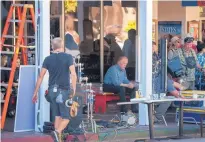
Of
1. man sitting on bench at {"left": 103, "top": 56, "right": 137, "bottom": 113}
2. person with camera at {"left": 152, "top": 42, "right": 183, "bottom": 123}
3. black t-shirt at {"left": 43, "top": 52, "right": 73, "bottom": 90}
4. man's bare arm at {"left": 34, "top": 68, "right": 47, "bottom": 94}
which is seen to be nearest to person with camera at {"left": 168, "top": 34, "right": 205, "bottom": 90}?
person with camera at {"left": 152, "top": 42, "right": 183, "bottom": 123}

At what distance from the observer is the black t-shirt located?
11.3 m

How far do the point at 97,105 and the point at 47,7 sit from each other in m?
3.89

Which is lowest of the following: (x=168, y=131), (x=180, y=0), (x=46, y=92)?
(x=168, y=131)

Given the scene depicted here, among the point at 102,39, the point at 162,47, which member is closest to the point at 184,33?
the point at 102,39

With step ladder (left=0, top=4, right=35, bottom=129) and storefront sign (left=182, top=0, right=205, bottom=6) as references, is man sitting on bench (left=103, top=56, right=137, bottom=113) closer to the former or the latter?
step ladder (left=0, top=4, right=35, bottom=129)

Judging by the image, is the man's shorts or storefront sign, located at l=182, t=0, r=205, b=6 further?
storefront sign, located at l=182, t=0, r=205, b=6

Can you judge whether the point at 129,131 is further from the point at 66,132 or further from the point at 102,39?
the point at 102,39

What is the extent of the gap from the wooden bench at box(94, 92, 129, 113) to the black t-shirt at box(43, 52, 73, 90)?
4.03m

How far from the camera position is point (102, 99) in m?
15.4

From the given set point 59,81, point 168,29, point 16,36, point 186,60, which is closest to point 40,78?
point 59,81

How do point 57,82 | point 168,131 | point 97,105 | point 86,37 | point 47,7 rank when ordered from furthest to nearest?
1. point 86,37
2. point 97,105
3. point 168,131
4. point 47,7
5. point 57,82

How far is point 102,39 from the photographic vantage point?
17984 millimetres

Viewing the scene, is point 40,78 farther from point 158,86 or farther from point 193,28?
point 193,28

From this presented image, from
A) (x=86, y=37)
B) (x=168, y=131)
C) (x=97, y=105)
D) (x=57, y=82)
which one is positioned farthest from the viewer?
(x=86, y=37)
